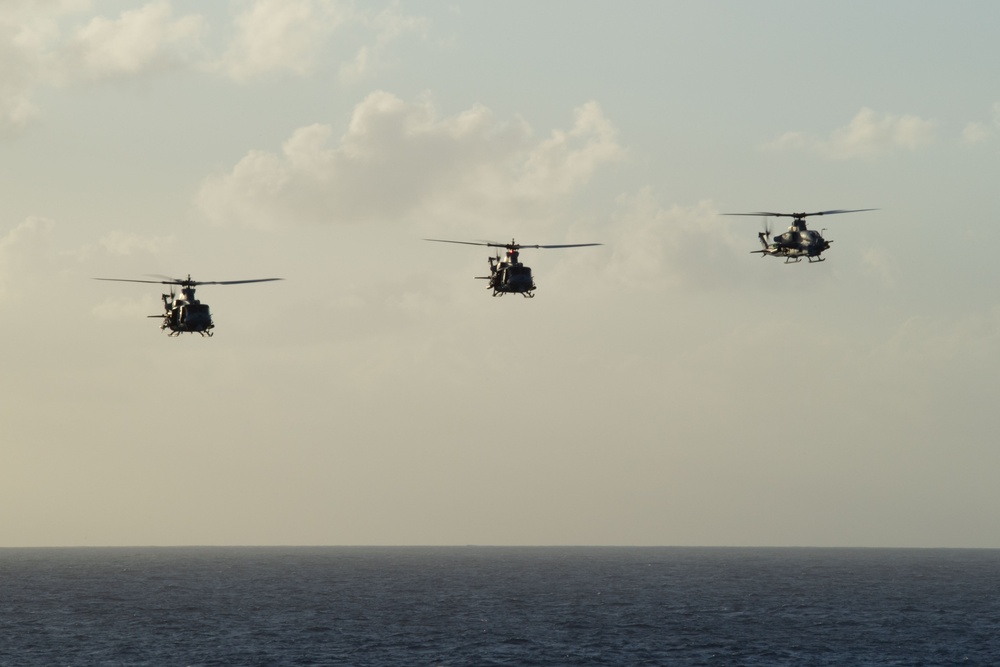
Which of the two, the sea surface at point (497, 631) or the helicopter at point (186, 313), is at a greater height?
the helicopter at point (186, 313)

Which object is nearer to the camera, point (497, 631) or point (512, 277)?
point (512, 277)

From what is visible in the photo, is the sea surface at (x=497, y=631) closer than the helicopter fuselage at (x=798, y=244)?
No

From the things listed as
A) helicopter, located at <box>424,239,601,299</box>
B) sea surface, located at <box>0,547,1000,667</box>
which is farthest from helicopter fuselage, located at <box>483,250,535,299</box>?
sea surface, located at <box>0,547,1000,667</box>

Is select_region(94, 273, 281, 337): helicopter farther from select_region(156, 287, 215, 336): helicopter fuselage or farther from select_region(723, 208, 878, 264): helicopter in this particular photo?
select_region(723, 208, 878, 264): helicopter

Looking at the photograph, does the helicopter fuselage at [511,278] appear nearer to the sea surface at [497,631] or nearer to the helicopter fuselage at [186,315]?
the helicopter fuselage at [186,315]

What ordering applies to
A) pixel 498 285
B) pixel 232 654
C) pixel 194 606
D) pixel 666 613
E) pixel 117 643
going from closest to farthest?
1. pixel 498 285
2. pixel 232 654
3. pixel 117 643
4. pixel 666 613
5. pixel 194 606

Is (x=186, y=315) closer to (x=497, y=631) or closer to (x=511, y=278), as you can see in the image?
(x=511, y=278)

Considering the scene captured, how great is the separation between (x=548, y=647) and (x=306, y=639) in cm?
2836

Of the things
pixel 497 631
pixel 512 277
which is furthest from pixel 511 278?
pixel 497 631

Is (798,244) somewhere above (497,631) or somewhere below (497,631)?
above

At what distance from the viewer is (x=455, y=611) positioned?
17075 centimetres

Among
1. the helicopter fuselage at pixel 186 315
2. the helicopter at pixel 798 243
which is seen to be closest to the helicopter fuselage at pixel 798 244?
the helicopter at pixel 798 243

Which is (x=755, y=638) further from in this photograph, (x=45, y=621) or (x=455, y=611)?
(x=45, y=621)

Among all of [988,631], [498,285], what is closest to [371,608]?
[988,631]
